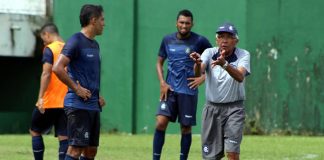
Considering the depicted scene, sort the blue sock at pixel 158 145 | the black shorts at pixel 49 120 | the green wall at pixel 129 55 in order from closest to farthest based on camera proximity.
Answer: the black shorts at pixel 49 120 → the blue sock at pixel 158 145 → the green wall at pixel 129 55

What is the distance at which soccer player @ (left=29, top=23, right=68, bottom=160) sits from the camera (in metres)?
12.3

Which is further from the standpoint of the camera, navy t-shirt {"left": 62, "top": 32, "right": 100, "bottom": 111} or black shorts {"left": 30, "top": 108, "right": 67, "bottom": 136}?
black shorts {"left": 30, "top": 108, "right": 67, "bottom": 136}

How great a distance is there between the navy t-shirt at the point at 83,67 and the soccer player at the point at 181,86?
298 cm

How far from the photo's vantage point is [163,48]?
13.7 metres

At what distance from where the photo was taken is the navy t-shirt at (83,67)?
1022cm

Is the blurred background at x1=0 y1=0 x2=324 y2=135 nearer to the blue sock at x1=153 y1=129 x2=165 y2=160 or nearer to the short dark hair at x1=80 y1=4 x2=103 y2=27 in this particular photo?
the blue sock at x1=153 y1=129 x2=165 y2=160

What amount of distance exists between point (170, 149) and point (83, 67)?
283 inches

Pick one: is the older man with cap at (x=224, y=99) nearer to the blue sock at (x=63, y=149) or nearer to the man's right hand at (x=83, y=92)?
the man's right hand at (x=83, y=92)

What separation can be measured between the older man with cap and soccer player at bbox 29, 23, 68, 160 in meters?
2.32

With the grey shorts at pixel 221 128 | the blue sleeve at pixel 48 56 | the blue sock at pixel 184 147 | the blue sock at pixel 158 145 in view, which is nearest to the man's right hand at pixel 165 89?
the blue sock at pixel 158 145

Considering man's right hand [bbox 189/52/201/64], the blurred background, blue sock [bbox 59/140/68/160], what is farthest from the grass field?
man's right hand [bbox 189/52/201/64]

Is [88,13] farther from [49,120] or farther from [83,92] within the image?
[49,120]

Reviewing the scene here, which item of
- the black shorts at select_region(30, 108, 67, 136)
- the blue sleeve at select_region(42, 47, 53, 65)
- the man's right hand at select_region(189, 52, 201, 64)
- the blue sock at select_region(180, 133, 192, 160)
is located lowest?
the blue sock at select_region(180, 133, 192, 160)

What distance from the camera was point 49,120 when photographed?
12695 mm
